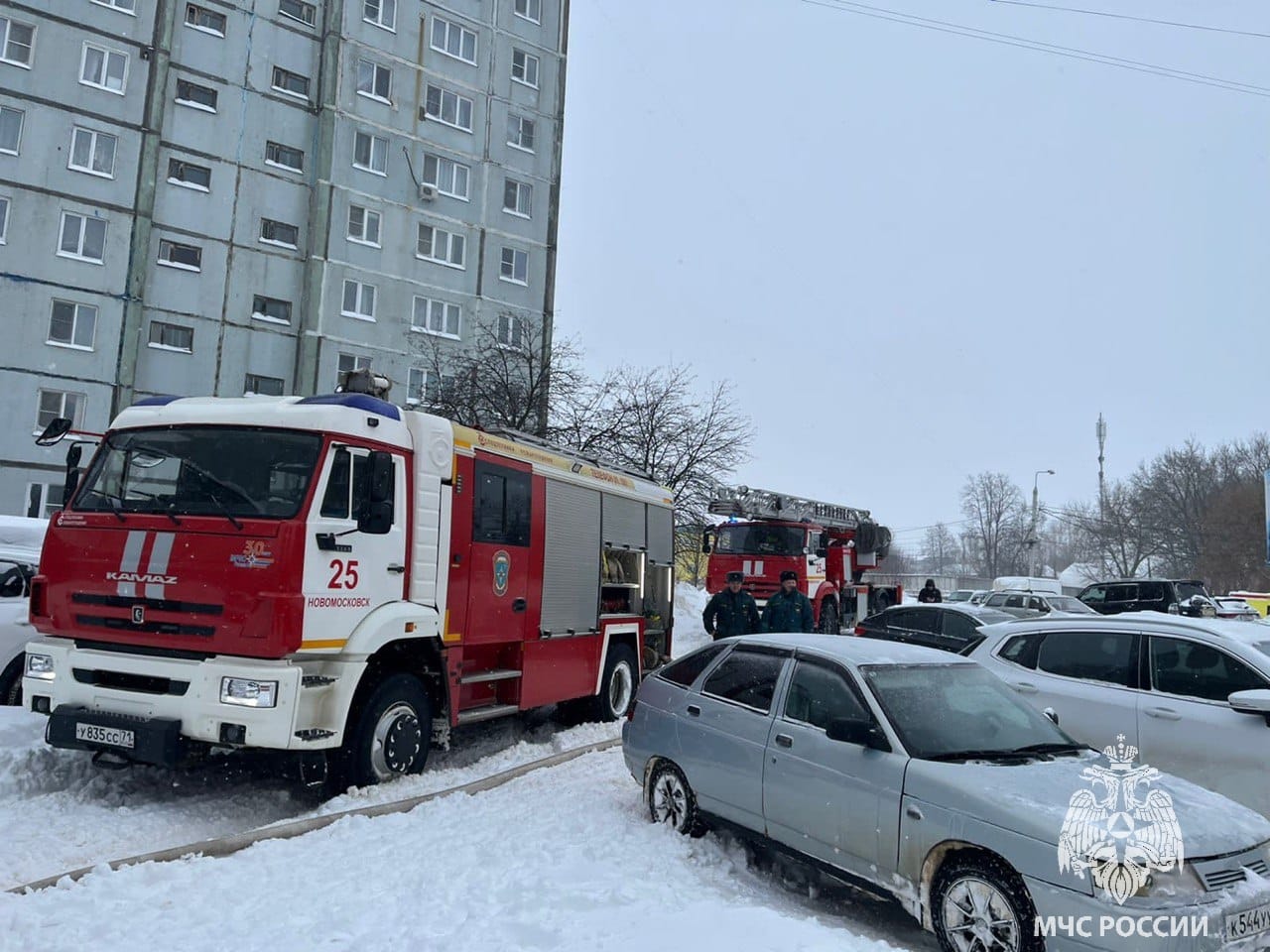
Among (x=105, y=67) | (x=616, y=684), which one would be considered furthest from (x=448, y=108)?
(x=616, y=684)

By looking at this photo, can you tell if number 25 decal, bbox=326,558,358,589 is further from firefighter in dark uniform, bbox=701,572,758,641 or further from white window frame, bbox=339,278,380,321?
white window frame, bbox=339,278,380,321

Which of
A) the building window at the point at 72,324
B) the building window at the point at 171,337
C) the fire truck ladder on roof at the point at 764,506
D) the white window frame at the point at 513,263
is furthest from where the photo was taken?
the white window frame at the point at 513,263

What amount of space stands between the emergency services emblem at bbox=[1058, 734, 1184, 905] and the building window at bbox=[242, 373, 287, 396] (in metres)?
30.5

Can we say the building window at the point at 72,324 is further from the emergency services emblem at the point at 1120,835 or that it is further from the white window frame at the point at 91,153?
the emergency services emblem at the point at 1120,835

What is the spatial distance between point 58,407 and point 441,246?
1400cm

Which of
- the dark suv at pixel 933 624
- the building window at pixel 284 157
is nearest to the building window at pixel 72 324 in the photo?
the building window at pixel 284 157

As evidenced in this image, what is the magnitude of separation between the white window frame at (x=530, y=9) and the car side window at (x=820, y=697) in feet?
126

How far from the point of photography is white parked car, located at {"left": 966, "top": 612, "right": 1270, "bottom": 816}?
19.6 feet

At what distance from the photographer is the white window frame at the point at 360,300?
32844mm

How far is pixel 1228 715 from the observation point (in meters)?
6.14

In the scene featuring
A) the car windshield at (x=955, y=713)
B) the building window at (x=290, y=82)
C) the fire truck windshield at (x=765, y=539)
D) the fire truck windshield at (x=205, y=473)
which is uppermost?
the building window at (x=290, y=82)

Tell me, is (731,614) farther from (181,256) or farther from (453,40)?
(453,40)

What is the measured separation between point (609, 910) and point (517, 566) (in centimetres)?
485

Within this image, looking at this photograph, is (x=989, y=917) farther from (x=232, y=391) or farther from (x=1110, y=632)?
(x=232, y=391)
